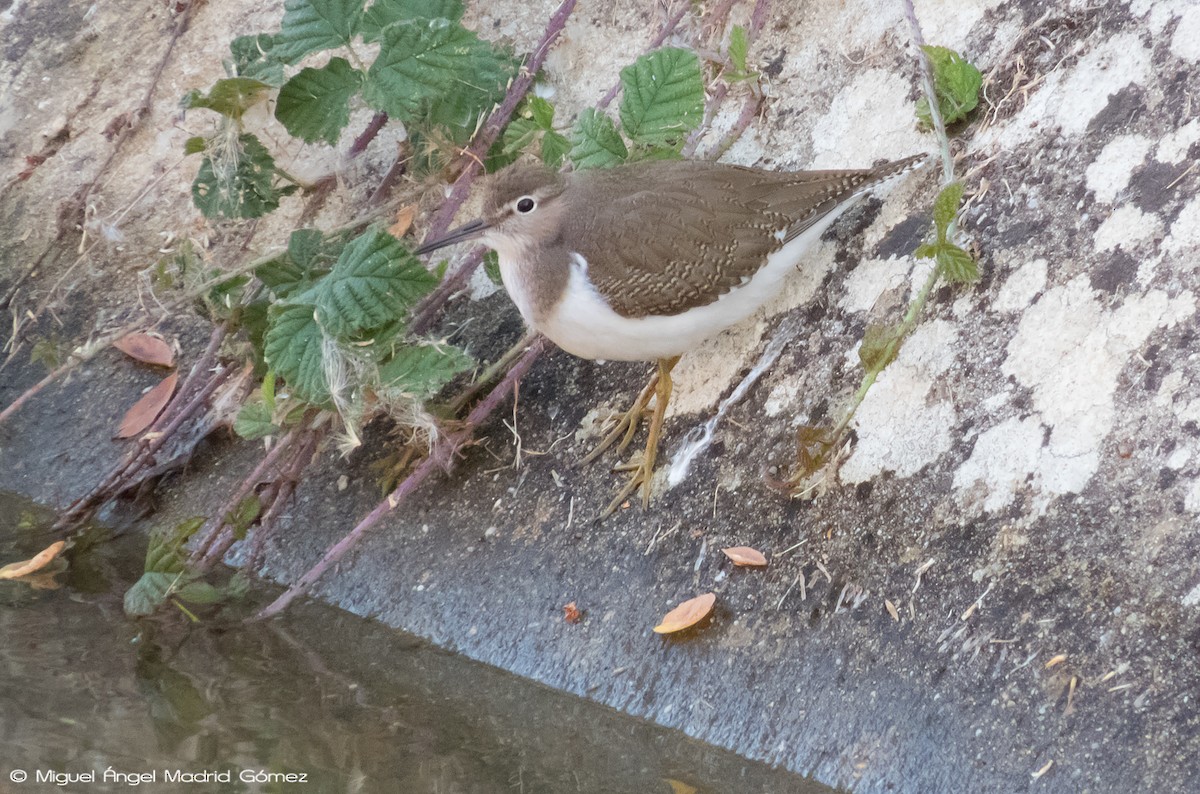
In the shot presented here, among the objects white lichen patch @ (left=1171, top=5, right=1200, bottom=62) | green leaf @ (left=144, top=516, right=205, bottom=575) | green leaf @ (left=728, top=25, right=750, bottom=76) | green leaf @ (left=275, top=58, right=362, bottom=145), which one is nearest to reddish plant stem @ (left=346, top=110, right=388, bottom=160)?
green leaf @ (left=275, top=58, right=362, bottom=145)

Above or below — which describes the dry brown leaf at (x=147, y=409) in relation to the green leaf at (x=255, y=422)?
below

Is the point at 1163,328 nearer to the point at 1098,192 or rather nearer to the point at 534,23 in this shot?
the point at 1098,192

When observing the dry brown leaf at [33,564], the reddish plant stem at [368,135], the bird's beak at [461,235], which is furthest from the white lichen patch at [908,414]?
the dry brown leaf at [33,564]

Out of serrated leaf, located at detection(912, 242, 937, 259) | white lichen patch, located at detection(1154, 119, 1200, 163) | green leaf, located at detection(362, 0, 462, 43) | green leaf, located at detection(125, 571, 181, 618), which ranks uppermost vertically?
green leaf, located at detection(362, 0, 462, 43)

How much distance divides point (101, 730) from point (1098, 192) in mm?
3062

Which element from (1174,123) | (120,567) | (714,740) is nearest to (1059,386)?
(1174,123)

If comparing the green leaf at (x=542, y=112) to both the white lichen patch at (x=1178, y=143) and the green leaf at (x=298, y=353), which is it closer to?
the green leaf at (x=298, y=353)

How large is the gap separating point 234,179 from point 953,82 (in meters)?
2.51

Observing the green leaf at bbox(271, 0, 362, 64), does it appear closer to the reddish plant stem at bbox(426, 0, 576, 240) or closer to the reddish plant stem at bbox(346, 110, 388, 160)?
the reddish plant stem at bbox(426, 0, 576, 240)

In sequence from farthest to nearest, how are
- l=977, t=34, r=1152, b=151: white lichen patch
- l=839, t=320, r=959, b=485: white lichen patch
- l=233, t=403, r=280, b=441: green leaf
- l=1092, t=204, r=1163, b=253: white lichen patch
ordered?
l=233, t=403, r=280, b=441: green leaf
l=977, t=34, r=1152, b=151: white lichen patch
l=839, t=320, r=959, b=485: white lichen patch
l=1092, t=204, r=1163, b=253: white lichen patch

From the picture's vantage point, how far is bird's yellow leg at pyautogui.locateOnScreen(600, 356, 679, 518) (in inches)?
155

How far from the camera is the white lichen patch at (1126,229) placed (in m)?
3.37

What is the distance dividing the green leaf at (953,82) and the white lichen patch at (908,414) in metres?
0.79

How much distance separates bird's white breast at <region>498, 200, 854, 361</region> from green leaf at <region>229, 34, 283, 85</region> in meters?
1.07
